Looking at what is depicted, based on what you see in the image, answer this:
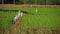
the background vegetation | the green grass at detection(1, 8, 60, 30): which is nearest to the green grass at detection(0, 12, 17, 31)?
the green grass at detection(1, 8, 60, 30)

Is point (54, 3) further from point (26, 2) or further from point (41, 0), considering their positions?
point (26, 2)

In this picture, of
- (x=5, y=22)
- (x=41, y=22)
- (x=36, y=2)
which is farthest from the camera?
(x=36, y=2)

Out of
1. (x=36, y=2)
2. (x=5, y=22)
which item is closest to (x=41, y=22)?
(x=5, y=22)

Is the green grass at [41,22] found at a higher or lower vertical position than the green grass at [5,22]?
lower

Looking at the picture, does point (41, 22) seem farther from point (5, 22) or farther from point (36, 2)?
point (36, 2)

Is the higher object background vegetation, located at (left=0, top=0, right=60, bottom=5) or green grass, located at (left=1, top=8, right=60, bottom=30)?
background vegetation, located at (left=0, top=0, right=60, bottom=5)

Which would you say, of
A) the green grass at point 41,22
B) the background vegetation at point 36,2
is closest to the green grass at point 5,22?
the green grass at point 41,22

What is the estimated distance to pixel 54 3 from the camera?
1286 centimetres

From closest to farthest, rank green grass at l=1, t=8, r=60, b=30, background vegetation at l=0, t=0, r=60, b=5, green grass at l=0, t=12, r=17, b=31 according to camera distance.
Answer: green grass at l=0, t=12, r=17, b=31 < green grass at l=1, t=8, r=60, b=30 < background vegetation at l=0, t=0, r=60, b=5

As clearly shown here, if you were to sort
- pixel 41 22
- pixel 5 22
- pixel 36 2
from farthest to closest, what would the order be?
pixel 36 2, pixel 41 22, pixel 5 22

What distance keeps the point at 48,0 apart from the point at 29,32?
8.59 meters

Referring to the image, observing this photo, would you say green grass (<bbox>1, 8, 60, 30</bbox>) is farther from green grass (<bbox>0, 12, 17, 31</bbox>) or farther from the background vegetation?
the background vegetation

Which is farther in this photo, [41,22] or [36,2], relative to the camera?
[36,2]

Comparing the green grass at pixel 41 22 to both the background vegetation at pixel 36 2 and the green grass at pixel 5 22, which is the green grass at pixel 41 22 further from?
the background vegetation at pixel 36 2
